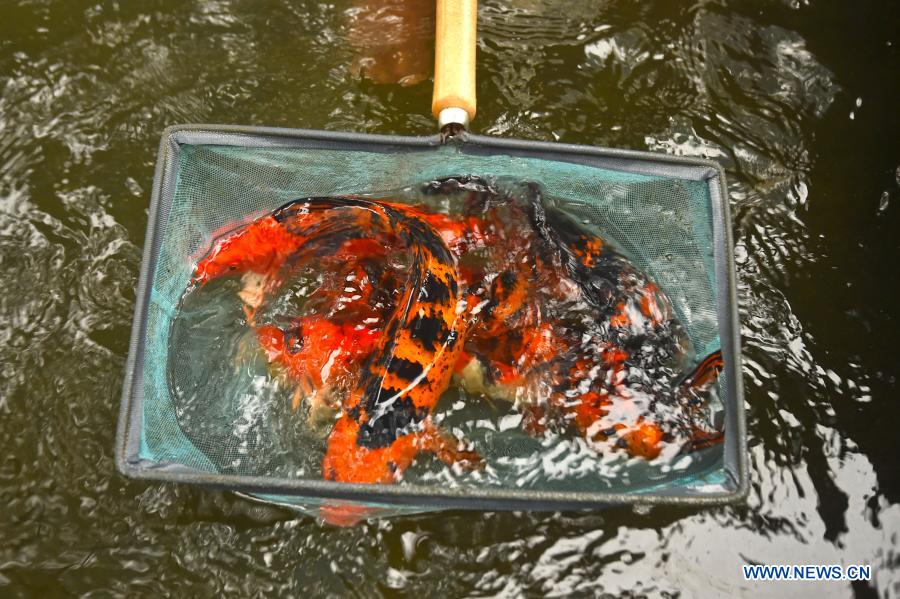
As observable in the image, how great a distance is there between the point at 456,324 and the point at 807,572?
1387mm

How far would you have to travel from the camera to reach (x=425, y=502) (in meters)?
1.60

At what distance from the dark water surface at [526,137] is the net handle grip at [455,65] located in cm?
94

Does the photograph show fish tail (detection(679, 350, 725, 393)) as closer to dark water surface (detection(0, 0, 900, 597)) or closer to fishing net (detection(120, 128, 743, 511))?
fishing net (detection(120, 128, 743, 511))

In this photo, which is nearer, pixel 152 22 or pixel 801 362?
pixel 801 362

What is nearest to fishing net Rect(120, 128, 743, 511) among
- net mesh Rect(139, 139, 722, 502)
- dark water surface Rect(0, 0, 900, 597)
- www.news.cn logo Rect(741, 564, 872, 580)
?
net mesh Rect(139, 139, 722, 502)

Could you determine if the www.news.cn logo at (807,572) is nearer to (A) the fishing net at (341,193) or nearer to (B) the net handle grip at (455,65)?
(A) the fishing net at (341,193)

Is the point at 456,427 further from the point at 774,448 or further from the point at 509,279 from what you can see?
the point at 774,448

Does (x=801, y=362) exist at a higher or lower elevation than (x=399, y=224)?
lower

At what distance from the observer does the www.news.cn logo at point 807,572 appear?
223 centimetres

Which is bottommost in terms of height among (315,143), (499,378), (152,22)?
(499,378)

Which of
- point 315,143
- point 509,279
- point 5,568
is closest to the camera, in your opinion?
point 315,143

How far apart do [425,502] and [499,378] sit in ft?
2.37

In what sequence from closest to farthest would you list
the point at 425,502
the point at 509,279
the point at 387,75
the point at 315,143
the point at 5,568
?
1. the point at 425,502
2. the point at 315,143
3. the point at 5,568
4. the point at 509,279
5. the point at 387,75

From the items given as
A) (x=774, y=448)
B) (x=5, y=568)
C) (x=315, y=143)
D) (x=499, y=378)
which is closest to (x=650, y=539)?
(x=774, y=448)
